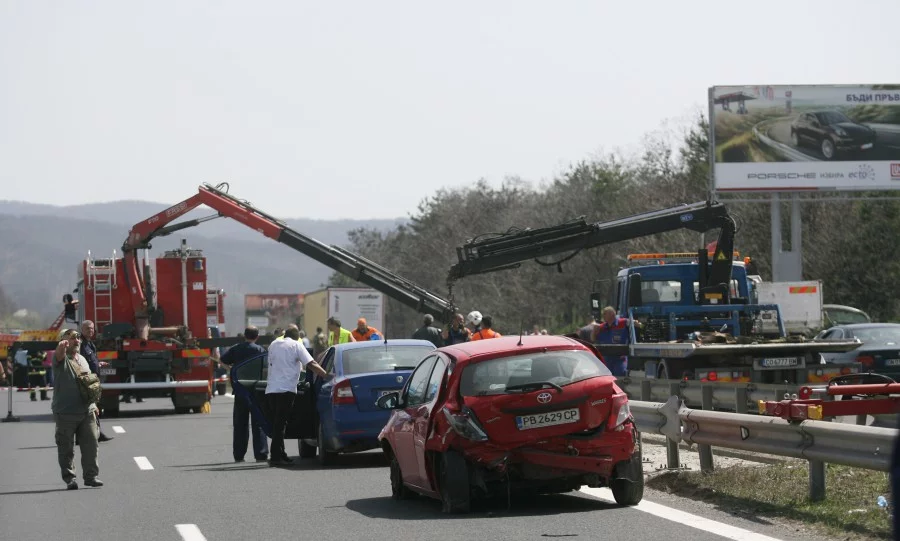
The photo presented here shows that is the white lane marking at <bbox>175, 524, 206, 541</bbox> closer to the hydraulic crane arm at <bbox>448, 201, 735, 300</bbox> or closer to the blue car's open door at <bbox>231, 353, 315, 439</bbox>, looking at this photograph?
the blue car's open door at <bbox>231, 353, 315, 439</bbox>

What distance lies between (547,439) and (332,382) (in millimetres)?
5349

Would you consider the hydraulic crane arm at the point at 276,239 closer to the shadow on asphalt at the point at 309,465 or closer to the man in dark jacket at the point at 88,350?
the man in dark jacket at the point at 88,350

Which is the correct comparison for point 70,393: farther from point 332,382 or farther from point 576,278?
point 576,278

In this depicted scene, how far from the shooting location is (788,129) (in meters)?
42.8

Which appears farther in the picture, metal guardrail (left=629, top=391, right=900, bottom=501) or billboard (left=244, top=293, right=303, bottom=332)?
billboard (left=244, top=293, right=303, bottom=332)

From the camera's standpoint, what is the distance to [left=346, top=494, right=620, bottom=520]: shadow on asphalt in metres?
10.9

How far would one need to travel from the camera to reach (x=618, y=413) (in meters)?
10.8

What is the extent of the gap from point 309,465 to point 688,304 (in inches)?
366

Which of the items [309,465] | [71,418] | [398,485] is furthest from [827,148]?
[398,485]

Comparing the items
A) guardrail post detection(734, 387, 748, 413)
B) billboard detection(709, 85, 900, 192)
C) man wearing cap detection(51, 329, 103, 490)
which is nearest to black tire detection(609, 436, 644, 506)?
guardrail post detection(734, 387, 748, 413)

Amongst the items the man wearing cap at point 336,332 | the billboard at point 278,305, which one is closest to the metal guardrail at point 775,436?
the man wearing cap at point 336,332

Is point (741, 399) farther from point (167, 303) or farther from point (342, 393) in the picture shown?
point (167, 303)

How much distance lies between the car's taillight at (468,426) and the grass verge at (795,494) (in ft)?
6.38

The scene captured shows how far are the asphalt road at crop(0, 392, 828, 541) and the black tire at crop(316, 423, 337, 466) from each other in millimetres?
178
